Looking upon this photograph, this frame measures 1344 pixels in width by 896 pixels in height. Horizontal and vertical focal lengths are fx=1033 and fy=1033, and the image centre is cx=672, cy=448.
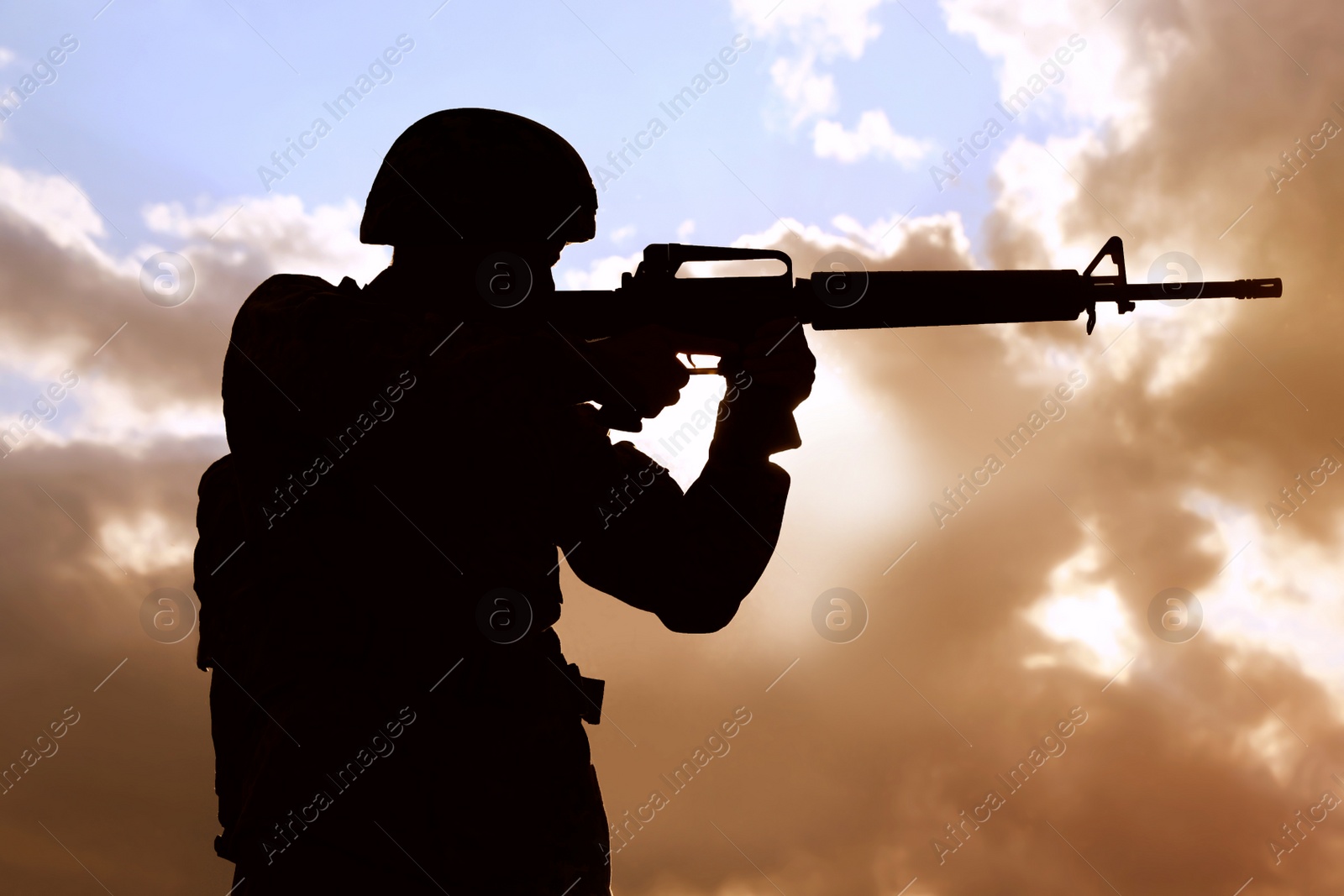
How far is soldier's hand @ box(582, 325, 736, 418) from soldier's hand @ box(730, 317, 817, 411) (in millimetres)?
301

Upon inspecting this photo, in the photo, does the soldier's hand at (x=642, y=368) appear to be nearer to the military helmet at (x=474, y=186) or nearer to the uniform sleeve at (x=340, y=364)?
the uniform sleeve at (x=340, y=364)

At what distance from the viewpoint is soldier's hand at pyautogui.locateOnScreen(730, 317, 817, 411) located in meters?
4.51

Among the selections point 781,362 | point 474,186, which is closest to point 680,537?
point 781,362

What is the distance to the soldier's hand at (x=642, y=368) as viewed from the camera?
4.23m

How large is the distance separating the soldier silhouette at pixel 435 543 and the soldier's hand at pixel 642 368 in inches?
0.8

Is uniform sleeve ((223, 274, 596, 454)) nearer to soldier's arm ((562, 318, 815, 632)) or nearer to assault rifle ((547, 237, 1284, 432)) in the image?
soldier's arm ((562, 318, 815, 632))

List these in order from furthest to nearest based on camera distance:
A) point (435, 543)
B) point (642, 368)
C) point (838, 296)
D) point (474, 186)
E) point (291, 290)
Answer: point (838, 296)
point (642, 368)
point (474, 186)
point (291, 290)
point (435, 543)

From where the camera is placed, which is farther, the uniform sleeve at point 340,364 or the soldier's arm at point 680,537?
the soldier's arm at point 680,537

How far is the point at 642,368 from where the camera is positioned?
4.43 meters

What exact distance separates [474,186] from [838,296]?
2383 mm

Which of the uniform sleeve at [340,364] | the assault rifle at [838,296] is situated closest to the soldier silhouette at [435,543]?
the uniform sleeve at [340,364]

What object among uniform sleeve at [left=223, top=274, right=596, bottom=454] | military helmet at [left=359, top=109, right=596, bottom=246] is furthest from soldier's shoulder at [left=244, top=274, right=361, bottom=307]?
military helmet at [left=359, top=109, right=596, bottom=246]

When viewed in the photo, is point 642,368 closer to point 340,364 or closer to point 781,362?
point 781,362

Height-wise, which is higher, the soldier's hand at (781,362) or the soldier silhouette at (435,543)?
the soldier's hand at (781,362)
